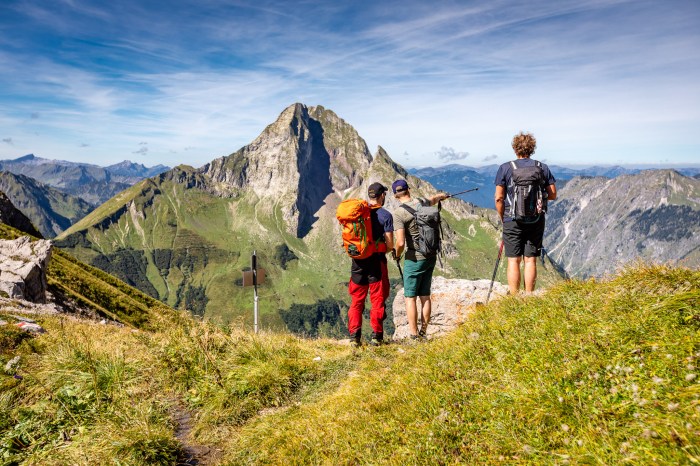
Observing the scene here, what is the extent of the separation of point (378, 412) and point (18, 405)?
6.40 meters

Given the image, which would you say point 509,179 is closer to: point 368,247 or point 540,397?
point 368,247

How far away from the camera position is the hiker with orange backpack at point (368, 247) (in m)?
9.79

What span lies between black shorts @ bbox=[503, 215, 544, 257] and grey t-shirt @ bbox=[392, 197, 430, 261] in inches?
93.8

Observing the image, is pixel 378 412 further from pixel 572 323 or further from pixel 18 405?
pixel 18 405

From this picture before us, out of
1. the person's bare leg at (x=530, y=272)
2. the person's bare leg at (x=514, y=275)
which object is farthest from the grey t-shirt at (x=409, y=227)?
the person's bare leg at (x=530, y=272)

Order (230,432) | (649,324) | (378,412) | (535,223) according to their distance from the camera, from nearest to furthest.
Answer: (649,324), (378,412), (230,432), (535,223)

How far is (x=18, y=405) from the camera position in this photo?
6.46 m

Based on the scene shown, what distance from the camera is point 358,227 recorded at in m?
9.77

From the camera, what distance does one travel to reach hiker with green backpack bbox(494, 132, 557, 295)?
9305 millimetres

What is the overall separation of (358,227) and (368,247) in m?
0.61

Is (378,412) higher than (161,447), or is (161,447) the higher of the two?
(378,412)

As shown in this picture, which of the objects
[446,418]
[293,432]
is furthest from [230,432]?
[446,418]

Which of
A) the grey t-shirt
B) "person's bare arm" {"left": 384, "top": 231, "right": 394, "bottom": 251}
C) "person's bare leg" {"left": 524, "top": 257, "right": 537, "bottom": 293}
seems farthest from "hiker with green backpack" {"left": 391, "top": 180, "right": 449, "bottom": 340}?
"person's bare leg" {"left": 524, "top": 257, "right": 537, "bottom": 293}

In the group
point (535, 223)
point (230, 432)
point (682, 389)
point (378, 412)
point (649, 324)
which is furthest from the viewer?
point (535, 223)
